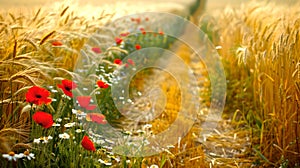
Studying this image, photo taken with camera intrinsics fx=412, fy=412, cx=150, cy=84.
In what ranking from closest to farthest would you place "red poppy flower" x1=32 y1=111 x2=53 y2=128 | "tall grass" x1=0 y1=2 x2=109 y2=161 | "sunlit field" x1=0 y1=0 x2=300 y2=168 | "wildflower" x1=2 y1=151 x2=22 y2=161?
"wildflower" x1=2 y1=151 x2=22 y2=161, "red poppy flower" x1=32 y1=111 x2=53 y2=128, "tall grass" x1=0 y1=2 x2=109 y2=161, "sunlit field" x1=0 y1=0 x2=300 y2=168

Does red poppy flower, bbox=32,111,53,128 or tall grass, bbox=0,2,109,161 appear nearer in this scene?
red poppy flower, bbox=32,111,53,128

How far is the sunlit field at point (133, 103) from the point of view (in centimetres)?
233

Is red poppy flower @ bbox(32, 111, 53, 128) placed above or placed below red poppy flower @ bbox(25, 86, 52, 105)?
below

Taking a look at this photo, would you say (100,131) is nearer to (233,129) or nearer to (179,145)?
(179,145)

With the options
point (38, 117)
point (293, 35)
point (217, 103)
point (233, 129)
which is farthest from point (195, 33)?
point (38, 117)

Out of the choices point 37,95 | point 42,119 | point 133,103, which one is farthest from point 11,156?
point 133,103

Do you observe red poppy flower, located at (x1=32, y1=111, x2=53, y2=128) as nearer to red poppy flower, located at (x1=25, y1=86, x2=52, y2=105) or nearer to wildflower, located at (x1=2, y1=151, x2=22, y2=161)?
red poppy flower, located at (x1=25, y1=86, x2=52, y2=105)

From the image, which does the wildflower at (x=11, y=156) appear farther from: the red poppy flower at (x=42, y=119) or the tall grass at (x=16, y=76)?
the red poppy flower at (x=42, y=119)

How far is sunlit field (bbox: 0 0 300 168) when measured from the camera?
233 centimetres

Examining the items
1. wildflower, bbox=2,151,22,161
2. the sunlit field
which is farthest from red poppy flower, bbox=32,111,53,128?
wildflower, bbox=2,151,22,161

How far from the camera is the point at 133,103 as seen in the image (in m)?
3.29

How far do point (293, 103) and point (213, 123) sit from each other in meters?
1.33

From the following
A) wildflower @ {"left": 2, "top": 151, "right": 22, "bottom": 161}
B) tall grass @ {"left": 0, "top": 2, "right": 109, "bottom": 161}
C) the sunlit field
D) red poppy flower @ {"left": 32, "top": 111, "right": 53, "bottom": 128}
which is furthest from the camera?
the sunlit field

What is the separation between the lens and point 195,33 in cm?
944
